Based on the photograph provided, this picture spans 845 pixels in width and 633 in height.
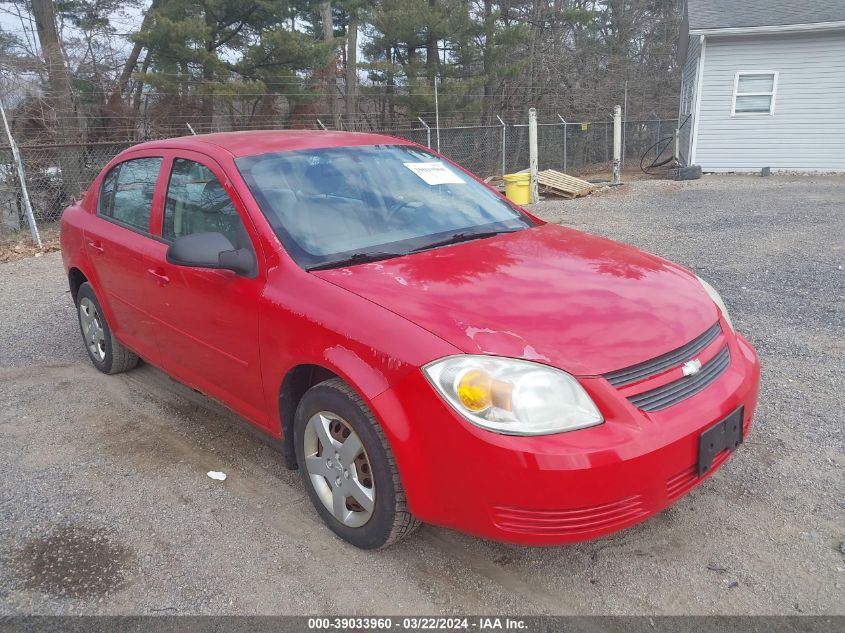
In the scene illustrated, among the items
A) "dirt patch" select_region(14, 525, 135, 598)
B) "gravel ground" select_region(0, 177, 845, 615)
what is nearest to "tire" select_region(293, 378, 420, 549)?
"gravel ground" select_region(0, 177, 845, 615)

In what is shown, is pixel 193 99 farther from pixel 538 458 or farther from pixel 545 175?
pixel 538 458

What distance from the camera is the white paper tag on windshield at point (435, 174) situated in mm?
3551

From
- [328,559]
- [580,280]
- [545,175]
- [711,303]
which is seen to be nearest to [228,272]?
[328,559]

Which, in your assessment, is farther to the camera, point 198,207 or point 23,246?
point 23,246

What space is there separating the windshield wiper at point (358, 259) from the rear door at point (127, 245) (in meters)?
1.32

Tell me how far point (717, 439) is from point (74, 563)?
259cm

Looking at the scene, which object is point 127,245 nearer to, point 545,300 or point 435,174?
point 435,174

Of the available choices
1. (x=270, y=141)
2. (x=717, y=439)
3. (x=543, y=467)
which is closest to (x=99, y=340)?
(x=270, y=141)

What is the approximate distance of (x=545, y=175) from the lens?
47.8ft

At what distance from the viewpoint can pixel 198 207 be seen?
3.29 meters

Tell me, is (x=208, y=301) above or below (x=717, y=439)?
above

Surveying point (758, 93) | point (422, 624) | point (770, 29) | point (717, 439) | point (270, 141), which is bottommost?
point (422, 624)

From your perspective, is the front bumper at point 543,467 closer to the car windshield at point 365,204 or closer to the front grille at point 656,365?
the front grille at point 656,365

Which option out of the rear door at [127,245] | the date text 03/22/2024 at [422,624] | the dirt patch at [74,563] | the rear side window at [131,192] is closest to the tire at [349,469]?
the date text 03/22/2024 at [422,624]
